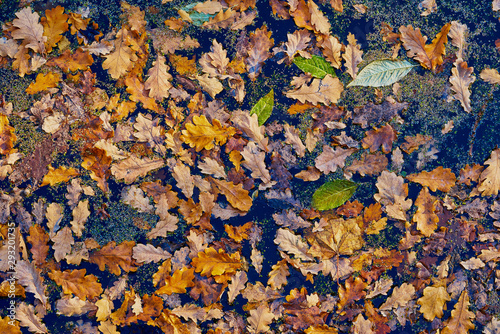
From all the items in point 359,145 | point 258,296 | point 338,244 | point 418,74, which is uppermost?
point 418,74

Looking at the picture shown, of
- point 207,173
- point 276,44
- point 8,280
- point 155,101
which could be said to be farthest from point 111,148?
point 276,44

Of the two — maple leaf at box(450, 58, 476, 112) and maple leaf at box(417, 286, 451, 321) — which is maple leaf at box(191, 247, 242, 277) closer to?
maple leaf at box(417, 286, 451, 321)

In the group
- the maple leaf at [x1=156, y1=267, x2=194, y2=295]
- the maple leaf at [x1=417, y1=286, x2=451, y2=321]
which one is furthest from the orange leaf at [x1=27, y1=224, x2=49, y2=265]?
the maple leaf at [x1=417, y1=286, x2=451, y2=321]

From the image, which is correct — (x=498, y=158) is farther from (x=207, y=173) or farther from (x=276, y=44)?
(x=207, y=173)

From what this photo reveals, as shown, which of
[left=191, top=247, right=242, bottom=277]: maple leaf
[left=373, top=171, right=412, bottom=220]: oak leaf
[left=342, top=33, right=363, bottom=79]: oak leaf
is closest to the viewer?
[left=191, top=247, right=242, bottom=277]: maple leaf

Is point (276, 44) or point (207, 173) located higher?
point (276, 44)

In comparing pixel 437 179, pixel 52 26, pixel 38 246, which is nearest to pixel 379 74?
pixel 437 179
